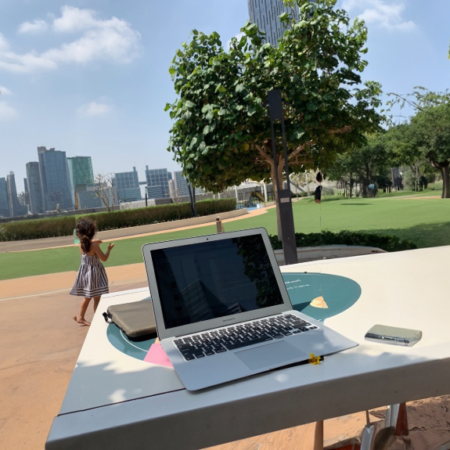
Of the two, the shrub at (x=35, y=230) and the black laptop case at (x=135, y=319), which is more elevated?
the black laptop case at (x=135, y=319)

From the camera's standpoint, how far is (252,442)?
2232mm

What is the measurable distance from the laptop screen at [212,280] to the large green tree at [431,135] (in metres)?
19.2

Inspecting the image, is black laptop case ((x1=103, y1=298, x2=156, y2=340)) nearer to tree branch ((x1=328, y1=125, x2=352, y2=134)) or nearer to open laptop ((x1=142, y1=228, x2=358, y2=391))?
open laptop ((x1=142, y1=228, x2=358, y2=391))

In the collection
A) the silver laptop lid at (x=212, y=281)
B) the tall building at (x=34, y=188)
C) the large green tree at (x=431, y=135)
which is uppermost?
the tall building at (x=34, y=188)

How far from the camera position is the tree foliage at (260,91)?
6738 mm

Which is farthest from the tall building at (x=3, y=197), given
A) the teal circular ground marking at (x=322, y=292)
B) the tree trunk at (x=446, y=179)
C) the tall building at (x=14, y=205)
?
the teal circular ground marking at (x=322, y=292)

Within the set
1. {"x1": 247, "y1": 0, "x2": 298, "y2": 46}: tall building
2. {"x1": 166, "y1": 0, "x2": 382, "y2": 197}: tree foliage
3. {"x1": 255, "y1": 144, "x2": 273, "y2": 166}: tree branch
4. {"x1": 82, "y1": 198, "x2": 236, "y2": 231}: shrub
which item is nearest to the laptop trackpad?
{"x1": 166, "y1": 0, "x2": 382, "y2": 197}: tree foliage

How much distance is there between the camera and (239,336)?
4.26 feet

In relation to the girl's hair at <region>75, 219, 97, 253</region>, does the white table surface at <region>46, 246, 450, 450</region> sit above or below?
below

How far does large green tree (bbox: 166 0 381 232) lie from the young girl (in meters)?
2.77

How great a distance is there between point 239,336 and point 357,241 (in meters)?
7.05

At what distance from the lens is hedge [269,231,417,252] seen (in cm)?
720

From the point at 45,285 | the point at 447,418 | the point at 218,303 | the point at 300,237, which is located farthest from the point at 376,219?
the point at 218,303

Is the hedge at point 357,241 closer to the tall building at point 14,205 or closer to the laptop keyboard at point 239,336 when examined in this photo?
the laptop keyboard at point 239,336
